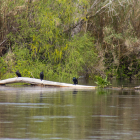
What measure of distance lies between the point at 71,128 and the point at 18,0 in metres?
26.0

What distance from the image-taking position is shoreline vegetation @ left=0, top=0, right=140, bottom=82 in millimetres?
35000

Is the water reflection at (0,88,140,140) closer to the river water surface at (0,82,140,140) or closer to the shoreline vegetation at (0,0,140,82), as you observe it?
the river water surface at (0,82,140,140)

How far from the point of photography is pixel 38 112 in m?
14.3

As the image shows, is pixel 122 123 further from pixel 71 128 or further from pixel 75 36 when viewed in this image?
pixel 75 36

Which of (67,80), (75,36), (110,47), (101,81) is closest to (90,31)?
(110,47)

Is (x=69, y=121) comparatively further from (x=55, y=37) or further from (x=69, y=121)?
(x=55, y=37)

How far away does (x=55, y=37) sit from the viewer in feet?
118

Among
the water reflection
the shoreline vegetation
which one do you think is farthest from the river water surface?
the shoreline vegetation

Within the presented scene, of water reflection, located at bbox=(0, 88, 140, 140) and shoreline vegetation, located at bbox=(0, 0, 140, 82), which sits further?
shoreline vegetation, located at bbox=(0, 0, 140, 82)

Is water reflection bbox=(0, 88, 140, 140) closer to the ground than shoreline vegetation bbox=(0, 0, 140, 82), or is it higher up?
closer to the ground

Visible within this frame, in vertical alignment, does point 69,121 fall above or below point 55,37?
below

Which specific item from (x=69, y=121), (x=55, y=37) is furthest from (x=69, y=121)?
(x=55, y=37)

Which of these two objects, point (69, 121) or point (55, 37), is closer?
point (69, 121)

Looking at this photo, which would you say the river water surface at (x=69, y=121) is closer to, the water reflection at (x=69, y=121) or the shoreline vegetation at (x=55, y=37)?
the water reflection at (x=69, y=121)
